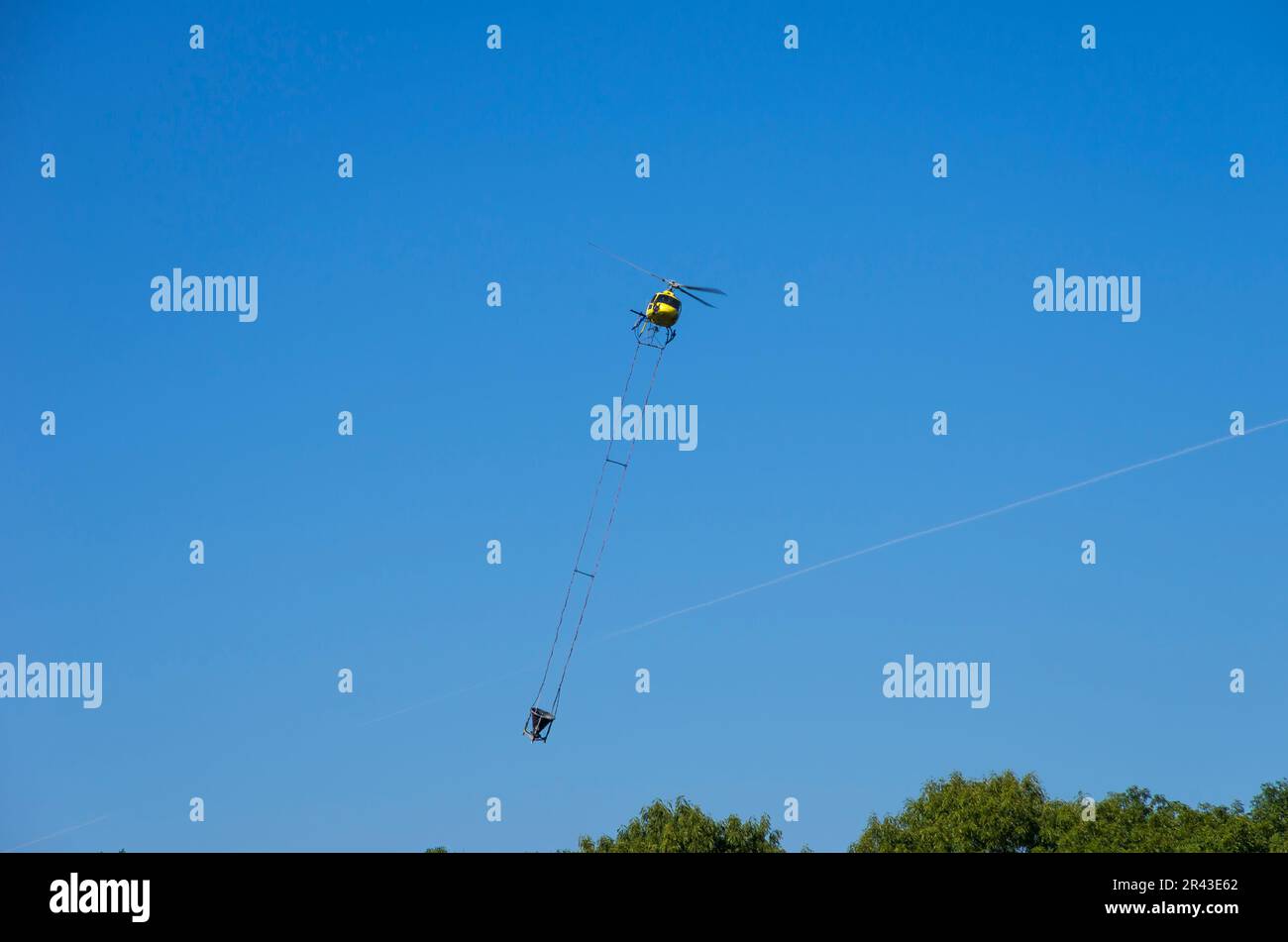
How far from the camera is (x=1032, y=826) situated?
369ft

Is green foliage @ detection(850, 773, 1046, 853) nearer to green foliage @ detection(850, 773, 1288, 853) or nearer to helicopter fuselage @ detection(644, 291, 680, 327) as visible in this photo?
green foliage @ detection(850, 773, 1288, 853)

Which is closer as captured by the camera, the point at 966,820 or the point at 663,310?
the point at 663,310

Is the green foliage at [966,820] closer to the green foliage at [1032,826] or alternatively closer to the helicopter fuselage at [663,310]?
the green foliage at [1032,826]

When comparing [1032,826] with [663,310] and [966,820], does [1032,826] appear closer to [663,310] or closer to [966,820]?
[966,820]

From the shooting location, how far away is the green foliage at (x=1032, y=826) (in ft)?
359

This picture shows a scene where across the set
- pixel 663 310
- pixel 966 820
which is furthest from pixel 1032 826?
pixel 663 310

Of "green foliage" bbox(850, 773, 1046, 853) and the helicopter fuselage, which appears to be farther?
"green foliage" bbox(850, 773, 1046, 853)

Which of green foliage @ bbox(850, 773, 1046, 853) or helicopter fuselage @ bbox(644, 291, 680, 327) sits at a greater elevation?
helicopter fuselage @ bbox(644, 291, 680, 327)

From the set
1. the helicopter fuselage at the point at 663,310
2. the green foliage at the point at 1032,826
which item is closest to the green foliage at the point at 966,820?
the green foliage at the point at 1032,826

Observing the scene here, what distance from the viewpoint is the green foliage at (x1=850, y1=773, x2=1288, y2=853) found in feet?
359

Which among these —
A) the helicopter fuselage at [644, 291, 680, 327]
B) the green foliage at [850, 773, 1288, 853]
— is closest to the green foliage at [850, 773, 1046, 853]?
the green foliage at [850, 773, 1288, 853]
